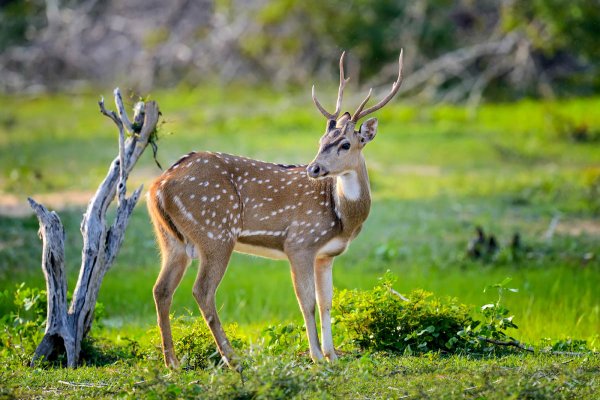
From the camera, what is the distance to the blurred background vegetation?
65.7ft

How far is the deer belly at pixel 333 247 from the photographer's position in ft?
25.0

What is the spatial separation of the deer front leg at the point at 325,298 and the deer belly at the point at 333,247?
152mm

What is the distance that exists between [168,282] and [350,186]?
1.56 metres

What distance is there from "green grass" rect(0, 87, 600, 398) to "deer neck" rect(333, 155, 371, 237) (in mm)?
1033

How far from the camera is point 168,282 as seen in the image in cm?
739

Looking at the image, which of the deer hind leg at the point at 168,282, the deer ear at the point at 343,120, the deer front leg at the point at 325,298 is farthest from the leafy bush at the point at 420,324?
the deer hind leg at the point at 168,282

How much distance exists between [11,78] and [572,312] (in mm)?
18595

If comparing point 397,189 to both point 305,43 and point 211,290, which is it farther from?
point 305,43

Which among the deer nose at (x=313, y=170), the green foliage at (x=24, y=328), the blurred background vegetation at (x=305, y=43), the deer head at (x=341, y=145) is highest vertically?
the blurred background vegetation at (x=305, y=43)

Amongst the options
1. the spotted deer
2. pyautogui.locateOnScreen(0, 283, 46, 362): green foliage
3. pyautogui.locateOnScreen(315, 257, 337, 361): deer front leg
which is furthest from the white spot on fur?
pyautogui.locateOnScreen(0, 283, 46, 362): green foliage

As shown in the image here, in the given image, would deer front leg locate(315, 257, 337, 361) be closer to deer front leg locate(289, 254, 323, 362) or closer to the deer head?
deer front leg locate(289, 254, 323, 362)

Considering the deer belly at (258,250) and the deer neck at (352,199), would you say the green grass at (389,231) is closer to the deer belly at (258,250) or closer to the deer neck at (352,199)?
the deer belly at (258,250)

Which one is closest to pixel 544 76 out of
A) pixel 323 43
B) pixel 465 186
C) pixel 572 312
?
pixel 323 43

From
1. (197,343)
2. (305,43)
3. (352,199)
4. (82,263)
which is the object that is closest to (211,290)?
(197,343)
